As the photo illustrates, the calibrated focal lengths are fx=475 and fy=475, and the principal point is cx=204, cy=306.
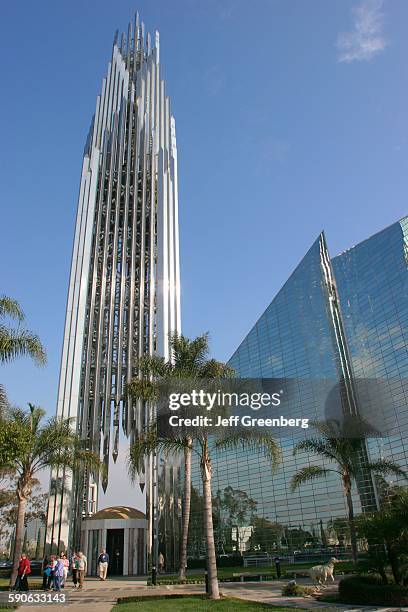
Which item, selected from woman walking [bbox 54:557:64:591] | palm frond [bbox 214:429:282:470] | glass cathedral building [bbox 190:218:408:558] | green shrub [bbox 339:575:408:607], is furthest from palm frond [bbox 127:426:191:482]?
glass cathedral building [bbox 190:218:408:558]

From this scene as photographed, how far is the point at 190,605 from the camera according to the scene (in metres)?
12.7

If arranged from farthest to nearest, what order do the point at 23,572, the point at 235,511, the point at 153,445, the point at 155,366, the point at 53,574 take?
the point at 235,511, the point at 155,366, the point at 53,574, the point at 153,445, the point at 23,572

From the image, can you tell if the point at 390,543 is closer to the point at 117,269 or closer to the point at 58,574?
the point at 58,574

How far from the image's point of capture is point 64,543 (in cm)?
3011

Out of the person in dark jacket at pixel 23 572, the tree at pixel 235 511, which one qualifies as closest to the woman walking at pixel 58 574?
the person in dark jacket at pixel 23 572

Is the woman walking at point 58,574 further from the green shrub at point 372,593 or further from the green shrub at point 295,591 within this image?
the green shrub at point 372,593

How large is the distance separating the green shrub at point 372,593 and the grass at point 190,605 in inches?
90.7

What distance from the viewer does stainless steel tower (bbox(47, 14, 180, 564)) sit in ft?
110

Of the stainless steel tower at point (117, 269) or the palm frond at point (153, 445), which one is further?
the stainless steel tower at point (117, 269)

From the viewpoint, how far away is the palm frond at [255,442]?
1800 cm

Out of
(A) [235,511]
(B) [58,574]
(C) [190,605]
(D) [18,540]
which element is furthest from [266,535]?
(C) [190,605]

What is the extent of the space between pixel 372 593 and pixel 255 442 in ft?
22.7

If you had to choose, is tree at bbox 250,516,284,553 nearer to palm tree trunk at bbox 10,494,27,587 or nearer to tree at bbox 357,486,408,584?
palm tree trunk at bbox 10,494,27,587

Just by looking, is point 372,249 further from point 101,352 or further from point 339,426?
point 101,352
